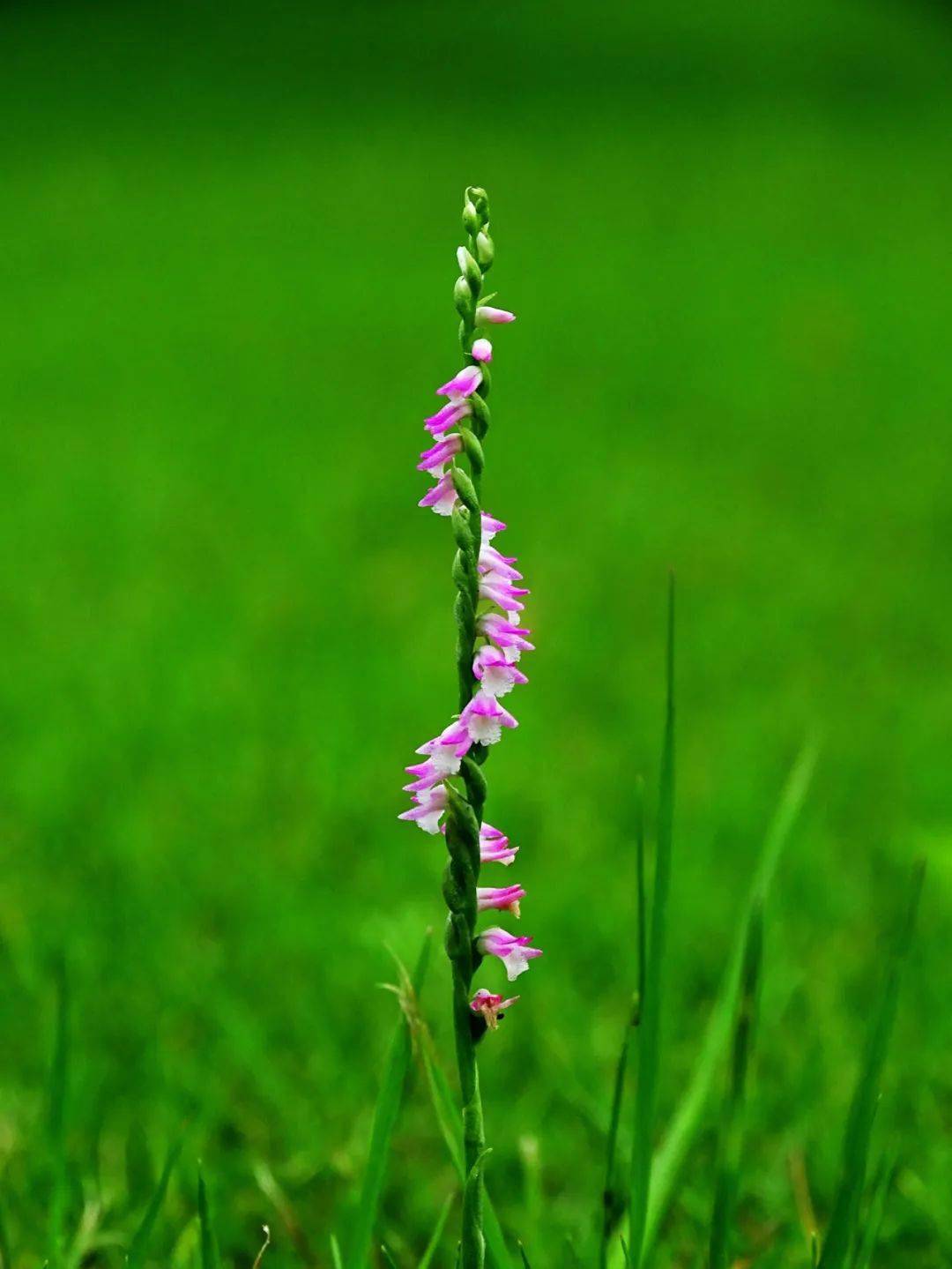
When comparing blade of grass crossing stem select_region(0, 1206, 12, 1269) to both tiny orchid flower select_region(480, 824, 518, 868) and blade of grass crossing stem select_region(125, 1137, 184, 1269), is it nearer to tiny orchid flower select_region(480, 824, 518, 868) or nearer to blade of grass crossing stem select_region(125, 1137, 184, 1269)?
blade of grass crossing stem select_region(125, 1137, 184, 1269)

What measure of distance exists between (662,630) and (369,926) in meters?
2.26

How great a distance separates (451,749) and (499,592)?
0.40 ft

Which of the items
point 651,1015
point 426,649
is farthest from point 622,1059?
point 426,649

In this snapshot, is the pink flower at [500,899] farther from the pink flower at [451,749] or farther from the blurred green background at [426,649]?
the blurred green background at [426,649]

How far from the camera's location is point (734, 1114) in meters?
1.33

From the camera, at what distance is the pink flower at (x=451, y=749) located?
100 centimetres

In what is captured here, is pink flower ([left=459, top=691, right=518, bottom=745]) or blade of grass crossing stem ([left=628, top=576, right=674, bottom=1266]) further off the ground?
pink flower ([left=459, top=691, right=518, bottom=745])

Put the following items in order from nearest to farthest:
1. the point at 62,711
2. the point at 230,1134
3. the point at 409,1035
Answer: the point at 409,1035, the point at 230,1134, the point at 62,711

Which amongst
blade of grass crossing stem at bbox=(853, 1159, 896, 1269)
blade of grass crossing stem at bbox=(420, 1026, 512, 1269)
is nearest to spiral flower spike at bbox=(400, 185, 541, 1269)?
blade of grass crossing stem at bbox=(420, 1026, 512, 1269)

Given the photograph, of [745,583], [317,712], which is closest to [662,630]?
[745,583]

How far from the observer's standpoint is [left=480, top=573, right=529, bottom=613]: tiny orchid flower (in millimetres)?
1033

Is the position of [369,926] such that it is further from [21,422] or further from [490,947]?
[21,422]

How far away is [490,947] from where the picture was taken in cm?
104

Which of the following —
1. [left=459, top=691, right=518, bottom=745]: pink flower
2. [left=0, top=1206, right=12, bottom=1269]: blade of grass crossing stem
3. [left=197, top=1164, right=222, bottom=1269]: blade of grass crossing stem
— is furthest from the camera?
[left=0, top=1206, right=12, bottom=1269]: blade of grass crossing stem
